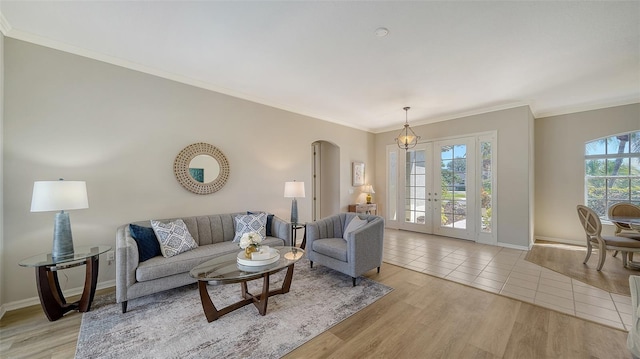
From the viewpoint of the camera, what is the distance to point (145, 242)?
2707mm

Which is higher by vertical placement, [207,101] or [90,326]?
[207,101]

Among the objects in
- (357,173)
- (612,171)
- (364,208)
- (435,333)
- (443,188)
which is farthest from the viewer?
(357,173)

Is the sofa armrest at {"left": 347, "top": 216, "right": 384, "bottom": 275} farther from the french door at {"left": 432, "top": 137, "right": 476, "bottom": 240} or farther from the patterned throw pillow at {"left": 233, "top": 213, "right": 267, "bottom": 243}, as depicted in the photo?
the french door at {"left": 432, "top": 137, "right": 476, "bottom": 240}

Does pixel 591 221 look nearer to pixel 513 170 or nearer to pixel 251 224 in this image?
pixel 513 170

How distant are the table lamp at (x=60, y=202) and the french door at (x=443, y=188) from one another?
242 inches

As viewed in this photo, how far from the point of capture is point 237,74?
11.1 ft

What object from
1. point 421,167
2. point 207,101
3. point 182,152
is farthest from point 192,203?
point 421,167

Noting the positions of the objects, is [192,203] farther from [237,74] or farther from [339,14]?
[339,14]

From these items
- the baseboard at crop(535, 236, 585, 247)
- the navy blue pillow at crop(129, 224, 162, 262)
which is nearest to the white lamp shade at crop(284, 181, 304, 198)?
the navy blue pillow at crop(129, 224, 162, 262)

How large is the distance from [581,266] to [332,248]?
12.8 feet

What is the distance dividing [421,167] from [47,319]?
262 inches

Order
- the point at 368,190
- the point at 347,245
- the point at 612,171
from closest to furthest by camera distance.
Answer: the point at 347,245 < the point at 612,171 < the point at 368,190

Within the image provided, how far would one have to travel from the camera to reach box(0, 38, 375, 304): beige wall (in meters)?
2.50

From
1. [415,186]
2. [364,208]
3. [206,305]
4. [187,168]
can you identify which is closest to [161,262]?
[206,305]
